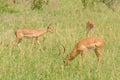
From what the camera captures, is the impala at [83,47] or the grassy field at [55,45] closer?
the grassy field at [55,45]

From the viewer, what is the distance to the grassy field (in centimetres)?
680

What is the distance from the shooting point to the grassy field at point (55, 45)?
268 inches

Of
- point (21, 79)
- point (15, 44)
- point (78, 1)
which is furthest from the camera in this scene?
point (78, 1)

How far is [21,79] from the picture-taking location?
6.25 meters

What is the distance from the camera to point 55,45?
31.8 feet

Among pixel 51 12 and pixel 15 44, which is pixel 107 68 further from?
pixel 51 12

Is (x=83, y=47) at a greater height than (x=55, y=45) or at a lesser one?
greater

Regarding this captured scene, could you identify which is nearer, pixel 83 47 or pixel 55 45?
pixel 83 47

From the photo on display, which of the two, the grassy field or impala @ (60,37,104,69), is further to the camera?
impala @ (60,37,104,69)

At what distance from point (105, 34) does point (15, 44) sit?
12.0ft

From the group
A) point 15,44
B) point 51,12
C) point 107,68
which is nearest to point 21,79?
point 107,68

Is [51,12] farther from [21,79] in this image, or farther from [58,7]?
[21,79]

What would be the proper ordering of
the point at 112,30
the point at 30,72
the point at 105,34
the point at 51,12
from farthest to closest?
the point at 51,12 → the point at 112,30 → the point at 105,34 → the point at 30,72

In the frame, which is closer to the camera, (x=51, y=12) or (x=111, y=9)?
(x=51, y=12)
